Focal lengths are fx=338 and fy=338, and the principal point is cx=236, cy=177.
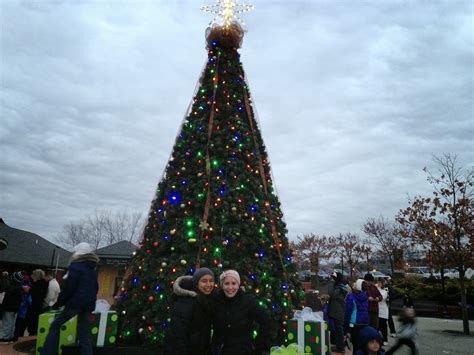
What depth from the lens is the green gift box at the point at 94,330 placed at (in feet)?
15.7

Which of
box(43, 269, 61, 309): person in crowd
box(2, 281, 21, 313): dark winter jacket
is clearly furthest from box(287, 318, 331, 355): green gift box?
box(2, 281, 21, 313): dark winter jacket

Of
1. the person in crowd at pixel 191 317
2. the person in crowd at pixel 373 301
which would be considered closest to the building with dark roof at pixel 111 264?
the person in crowd at pixel 373 301

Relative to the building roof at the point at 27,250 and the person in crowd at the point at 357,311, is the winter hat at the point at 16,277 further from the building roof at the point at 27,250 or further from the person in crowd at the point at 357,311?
the building roof at the point at 27,250

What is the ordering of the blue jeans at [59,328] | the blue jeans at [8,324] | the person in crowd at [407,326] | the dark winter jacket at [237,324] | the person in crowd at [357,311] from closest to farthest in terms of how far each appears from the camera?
1. the dark winter jacket at [237,324]
2. the blue jeans at [59,328]
3. the person in crowd at [407,326]
4. the person in crowd at [357,311]
5. the blue jeans at [8,324]

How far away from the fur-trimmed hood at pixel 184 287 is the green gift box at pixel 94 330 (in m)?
2.20

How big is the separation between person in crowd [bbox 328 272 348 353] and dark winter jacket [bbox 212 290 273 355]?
4.32m

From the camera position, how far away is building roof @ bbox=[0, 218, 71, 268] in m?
19.1

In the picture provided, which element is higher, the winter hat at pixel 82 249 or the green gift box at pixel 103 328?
the winter hat at pixel 82 249

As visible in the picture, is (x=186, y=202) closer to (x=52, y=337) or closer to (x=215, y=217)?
(x=215, y=217)

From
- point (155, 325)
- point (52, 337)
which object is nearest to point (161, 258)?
point (155, 325)

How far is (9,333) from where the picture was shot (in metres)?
6.93

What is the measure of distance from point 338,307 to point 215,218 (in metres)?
3.74

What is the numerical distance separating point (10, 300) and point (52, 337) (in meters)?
4.25

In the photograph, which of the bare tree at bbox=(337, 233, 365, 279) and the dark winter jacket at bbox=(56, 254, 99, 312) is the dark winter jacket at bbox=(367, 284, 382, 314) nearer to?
the dark winter jacket at bbox=(56, 254, 99, 312)
